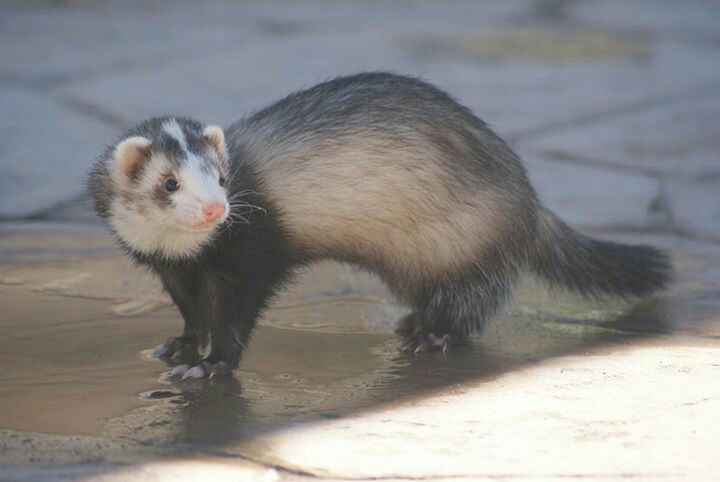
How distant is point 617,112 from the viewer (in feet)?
26.9

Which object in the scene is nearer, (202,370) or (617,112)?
(202,370)

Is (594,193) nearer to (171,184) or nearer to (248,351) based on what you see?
(248,351)

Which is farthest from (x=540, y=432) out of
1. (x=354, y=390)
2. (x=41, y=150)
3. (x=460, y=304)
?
(x=41, y=150)

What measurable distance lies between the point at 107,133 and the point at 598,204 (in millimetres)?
2727

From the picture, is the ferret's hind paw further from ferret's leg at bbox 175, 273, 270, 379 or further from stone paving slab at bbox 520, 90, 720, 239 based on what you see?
stone paving slab at bbox 520, 90, 720, 239

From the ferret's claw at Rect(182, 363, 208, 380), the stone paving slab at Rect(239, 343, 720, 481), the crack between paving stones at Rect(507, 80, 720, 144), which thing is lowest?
the stone paving slab at Rect(239, 343, 720, 481)

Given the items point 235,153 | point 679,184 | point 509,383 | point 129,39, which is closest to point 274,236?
point 235,153

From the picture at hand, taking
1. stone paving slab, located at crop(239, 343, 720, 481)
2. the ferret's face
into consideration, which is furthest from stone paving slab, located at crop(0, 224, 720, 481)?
the ferret's face

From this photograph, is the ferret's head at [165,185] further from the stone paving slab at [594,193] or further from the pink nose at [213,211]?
the stone paving slab at [594,193]

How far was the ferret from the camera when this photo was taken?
447 cm

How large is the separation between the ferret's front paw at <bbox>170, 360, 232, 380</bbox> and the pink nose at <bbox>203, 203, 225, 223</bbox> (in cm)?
51

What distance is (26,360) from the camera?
4.41 meters

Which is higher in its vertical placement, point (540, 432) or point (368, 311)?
point (368, 311)

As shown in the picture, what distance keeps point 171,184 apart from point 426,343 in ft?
3.47
